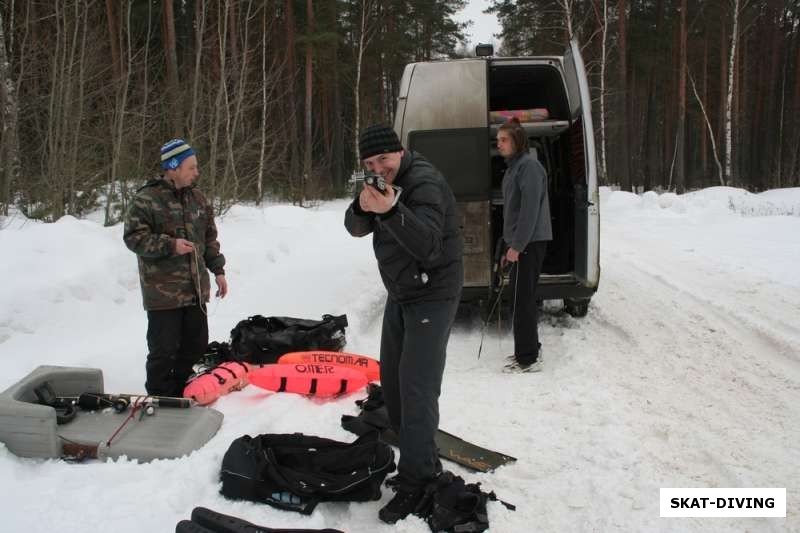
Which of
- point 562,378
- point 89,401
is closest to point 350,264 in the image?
point 562,378

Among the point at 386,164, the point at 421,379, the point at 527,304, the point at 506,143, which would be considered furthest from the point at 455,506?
the point at 506,143

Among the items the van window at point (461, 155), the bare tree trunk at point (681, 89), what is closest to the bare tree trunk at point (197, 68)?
the van window at point (461, 155)

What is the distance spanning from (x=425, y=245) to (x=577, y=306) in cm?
401

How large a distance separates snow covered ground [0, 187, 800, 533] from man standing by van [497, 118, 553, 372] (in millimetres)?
287

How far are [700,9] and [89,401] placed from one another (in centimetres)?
2798

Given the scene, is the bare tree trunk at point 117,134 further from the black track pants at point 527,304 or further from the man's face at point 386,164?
the man's face at point 386,164

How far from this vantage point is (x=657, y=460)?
3092 millimetres

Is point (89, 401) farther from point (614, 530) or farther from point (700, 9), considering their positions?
point (700, 9)

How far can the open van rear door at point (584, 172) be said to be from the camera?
5.18 m

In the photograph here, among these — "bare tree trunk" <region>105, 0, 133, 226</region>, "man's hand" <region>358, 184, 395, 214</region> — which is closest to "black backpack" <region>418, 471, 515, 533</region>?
"man's hand" <region>358, 184, 395, 214</region>

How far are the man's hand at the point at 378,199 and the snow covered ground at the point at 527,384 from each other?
4.73ft

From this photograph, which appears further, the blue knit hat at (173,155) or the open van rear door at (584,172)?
the open van rear door at (584,172)

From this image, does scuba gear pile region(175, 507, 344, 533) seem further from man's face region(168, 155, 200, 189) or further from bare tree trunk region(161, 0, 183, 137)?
bare tree trunk region(161, 0, 183, 137)

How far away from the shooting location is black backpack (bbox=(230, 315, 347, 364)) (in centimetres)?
472
